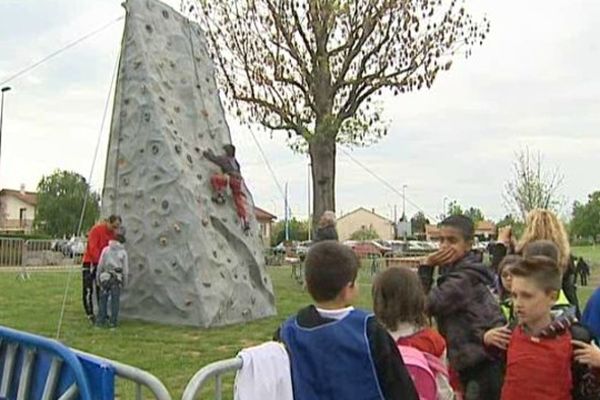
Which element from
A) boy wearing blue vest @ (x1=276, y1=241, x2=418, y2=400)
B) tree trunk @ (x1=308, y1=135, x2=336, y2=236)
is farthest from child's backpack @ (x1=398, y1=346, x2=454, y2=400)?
tree trunk @ (x1=308, y1=135, x2=336, y2=236)

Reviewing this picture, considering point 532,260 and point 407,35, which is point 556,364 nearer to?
point 532,260

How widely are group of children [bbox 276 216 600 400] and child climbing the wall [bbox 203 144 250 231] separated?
8849mm

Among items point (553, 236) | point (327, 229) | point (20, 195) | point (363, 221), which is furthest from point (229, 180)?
point (363, 221)

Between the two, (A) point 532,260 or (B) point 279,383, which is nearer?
(B) point 279,383

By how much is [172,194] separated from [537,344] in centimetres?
956

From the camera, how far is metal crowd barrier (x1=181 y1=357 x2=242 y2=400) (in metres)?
3.12

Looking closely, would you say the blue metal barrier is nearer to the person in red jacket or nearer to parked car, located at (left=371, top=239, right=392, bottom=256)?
the person in red jacket

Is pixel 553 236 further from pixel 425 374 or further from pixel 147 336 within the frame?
pixel 147 336

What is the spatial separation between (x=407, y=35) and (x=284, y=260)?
52.1 feet

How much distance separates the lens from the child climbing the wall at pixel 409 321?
3.64 m

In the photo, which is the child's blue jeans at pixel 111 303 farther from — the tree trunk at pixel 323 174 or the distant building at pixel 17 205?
the distant building at pixel 17 205

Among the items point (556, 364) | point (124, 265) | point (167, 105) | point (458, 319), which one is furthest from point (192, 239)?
point (556, 364)

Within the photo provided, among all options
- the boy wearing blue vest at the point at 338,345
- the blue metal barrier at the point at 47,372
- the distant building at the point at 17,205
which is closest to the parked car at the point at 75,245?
the blue metal barrier at the point at 47,372

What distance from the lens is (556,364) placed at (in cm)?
377
